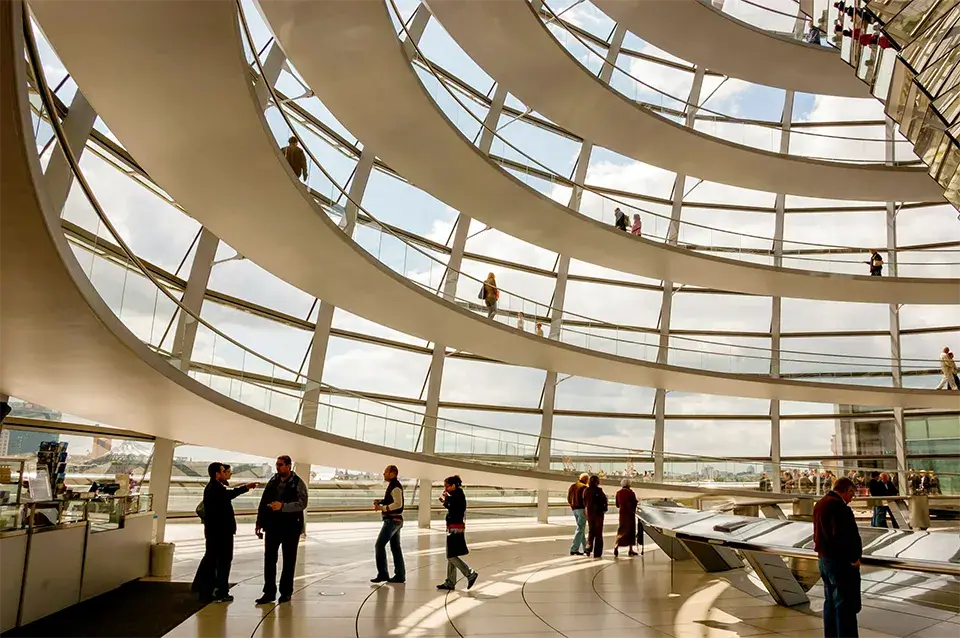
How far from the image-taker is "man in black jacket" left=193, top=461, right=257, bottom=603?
27.4 ft

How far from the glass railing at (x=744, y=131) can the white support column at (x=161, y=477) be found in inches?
595

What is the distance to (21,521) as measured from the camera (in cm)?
749

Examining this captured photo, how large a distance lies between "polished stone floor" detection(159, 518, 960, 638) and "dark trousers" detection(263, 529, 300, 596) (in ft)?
0.85

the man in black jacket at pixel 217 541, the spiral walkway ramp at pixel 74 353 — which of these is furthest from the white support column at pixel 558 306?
the man in black jacket at pixel 217 541

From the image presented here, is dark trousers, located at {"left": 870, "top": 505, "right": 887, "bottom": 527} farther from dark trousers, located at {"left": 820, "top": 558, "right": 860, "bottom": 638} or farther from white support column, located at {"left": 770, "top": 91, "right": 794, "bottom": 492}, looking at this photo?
dark trousers, located at {"left": 820, "top": 558, "right": 860, "bottom": 638}

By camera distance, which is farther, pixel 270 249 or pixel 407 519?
pixel 407 519

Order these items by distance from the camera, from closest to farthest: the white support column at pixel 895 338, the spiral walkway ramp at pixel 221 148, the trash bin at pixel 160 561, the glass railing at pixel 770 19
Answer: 1. the spiral walkway ramp at pixel 221 148
2. the trash bin at pixel 160 561
3. the glass railing at pixel 770 19
4. the white support column at pixel 895 338

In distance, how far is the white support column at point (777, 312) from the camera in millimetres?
23031

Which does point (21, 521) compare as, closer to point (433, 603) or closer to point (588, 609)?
point (433, 603)

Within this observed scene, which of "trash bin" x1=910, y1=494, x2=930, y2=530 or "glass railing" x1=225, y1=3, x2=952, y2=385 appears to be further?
"trash bin" x1=910, y1=494, x2=930, y2=530

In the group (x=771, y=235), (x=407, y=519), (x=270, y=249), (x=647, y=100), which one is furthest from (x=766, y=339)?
(x=270, y=249)


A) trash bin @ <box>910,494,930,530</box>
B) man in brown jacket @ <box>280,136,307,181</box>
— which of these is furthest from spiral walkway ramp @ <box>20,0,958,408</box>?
trash bin @ <box>910,494,930,530</box>

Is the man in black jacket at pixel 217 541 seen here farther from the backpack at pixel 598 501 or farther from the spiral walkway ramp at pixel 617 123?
the spiral walkway ramp at pixel 617 123

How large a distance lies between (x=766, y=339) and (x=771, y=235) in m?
3.67
